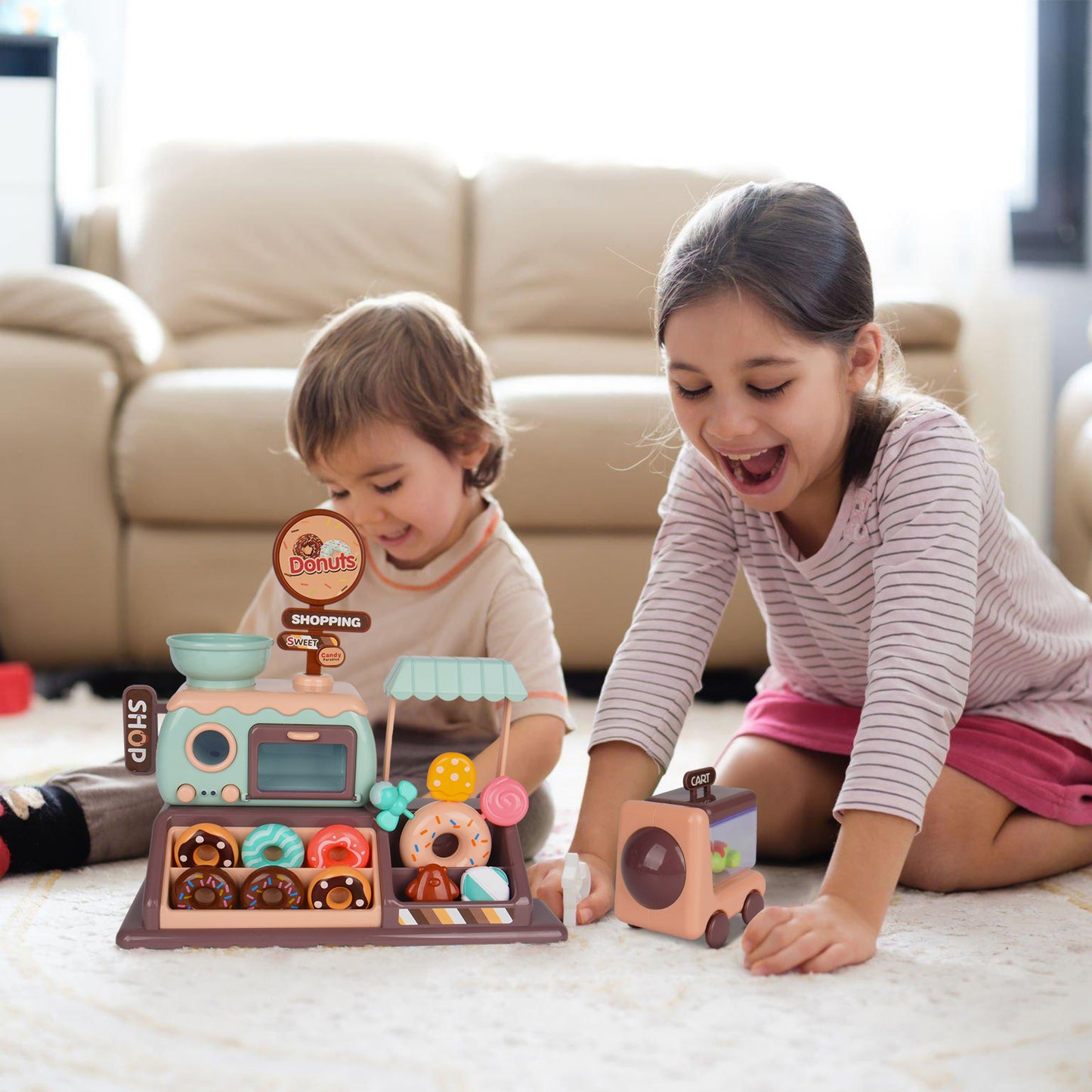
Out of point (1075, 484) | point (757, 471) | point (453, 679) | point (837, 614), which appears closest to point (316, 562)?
point (453, 679)

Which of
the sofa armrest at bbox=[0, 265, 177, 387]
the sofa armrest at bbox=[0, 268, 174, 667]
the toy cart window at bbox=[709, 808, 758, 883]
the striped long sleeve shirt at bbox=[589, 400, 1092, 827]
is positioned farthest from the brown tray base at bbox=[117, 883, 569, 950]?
the sofa armrest at bbox=[0, 265, 177, 387]

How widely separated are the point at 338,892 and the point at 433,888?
66 millimetres

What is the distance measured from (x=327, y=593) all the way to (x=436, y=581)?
28 cm

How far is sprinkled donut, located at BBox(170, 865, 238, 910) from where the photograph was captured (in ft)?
2.64

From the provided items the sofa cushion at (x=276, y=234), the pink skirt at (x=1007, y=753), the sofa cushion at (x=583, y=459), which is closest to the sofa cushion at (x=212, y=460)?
the sofa cushion at (x=583, y=459)

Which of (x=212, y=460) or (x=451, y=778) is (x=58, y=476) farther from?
(x=451, y=778)

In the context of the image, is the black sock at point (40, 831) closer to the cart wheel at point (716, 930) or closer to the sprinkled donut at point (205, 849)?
the sprinkled donut at point (205, 849)

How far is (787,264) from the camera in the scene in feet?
2.99

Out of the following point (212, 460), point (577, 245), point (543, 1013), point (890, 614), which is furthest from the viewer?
point (577, 245)

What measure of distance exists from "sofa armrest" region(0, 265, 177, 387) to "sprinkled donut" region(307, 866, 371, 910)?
49.1 inches

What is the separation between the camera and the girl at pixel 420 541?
1.09 meters

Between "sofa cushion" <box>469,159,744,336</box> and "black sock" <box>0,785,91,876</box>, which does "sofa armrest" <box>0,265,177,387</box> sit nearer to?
"sofa cushion" <box>469,159,744,336</box>

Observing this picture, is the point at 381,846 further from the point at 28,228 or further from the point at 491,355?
the point at 28,228

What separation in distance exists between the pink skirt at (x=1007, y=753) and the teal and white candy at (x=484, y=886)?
1.33 feet
